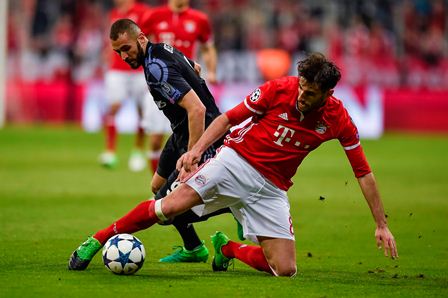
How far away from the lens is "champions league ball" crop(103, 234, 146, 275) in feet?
24.7

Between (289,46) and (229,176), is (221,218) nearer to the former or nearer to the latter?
(229,176)

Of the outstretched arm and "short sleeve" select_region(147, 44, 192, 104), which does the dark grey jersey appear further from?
the outstretched arm

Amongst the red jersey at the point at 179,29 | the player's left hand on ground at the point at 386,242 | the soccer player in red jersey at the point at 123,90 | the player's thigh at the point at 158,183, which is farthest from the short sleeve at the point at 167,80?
the soccer player in red jersey at the point at 123,90

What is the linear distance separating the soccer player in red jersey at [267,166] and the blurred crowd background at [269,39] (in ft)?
55.3

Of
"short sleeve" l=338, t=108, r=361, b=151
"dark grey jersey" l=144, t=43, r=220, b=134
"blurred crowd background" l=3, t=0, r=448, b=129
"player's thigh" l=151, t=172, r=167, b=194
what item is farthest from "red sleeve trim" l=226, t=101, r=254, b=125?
"blurred crowd background" l=3, t=0, r=448, b=129

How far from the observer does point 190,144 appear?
25.9 ft

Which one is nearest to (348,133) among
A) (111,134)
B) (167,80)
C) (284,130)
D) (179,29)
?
(284,130)

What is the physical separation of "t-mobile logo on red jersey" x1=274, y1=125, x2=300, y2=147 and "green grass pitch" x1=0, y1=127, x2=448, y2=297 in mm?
1091

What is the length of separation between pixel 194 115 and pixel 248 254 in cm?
123

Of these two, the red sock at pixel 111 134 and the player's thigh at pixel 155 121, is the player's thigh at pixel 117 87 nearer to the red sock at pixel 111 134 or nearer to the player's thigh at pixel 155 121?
the red sock at pixel 111 134

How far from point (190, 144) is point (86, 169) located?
351 inches

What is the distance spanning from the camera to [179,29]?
14133 mm

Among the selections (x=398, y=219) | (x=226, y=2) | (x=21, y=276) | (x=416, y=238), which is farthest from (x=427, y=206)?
(x=226, y=2)

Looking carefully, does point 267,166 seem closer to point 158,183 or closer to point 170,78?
point 170,78
